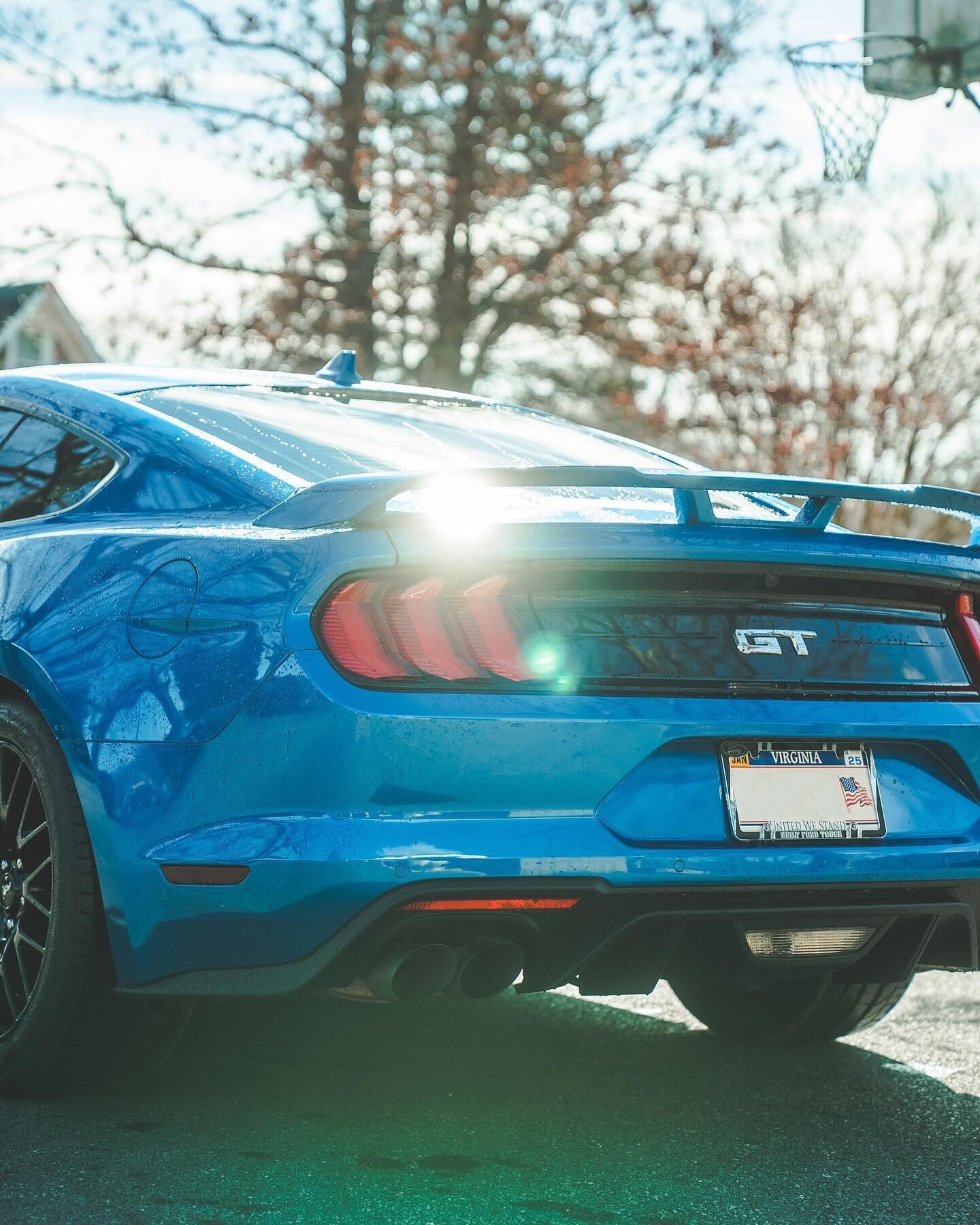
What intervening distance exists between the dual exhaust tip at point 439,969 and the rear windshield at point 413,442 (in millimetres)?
748

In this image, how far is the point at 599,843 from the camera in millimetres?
2811

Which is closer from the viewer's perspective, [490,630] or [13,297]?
[490,630]

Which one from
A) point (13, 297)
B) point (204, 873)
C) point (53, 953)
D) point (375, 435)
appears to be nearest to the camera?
point (204, 873)

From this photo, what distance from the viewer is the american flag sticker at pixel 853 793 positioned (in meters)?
3.02

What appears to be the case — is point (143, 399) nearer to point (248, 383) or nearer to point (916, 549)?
point (248, 383)

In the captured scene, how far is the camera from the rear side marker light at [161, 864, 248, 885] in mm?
2814

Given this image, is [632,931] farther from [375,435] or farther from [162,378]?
[162,378]

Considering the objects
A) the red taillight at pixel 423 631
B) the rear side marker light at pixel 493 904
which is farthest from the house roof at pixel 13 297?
the rear side marker light at pixel 493 904

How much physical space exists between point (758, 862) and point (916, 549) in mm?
727

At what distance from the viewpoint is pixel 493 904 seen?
2779 mm

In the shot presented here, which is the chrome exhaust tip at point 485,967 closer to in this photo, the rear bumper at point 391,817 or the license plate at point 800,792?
the rear bumper at point 391,817

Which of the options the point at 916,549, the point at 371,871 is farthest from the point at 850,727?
the point at 371,871

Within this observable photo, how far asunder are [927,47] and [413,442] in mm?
6309

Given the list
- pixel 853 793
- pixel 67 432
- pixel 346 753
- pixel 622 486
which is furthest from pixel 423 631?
pixel 67 432
